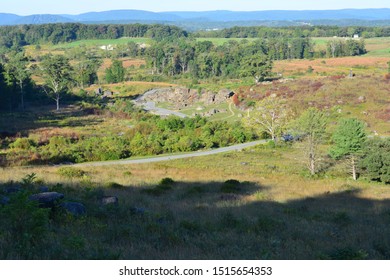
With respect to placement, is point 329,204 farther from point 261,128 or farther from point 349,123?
point 261,128

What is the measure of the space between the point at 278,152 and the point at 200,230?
1454 inches

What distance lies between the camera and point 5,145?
47.7 metres

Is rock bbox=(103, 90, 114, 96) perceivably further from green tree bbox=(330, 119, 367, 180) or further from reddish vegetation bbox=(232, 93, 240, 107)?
green tree bbox=(330, 119, 367, 180)

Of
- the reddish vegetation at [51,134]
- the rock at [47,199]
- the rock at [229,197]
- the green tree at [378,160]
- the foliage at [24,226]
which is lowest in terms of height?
the reddish vegetation at [51,134]

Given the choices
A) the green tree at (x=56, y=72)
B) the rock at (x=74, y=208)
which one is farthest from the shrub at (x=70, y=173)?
the green tree at (x=56, y=72)

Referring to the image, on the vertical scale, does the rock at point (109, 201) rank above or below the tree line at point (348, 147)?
above

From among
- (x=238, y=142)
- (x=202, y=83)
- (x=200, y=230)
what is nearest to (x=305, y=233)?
(x=200, y=230)

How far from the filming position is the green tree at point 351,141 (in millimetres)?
35969

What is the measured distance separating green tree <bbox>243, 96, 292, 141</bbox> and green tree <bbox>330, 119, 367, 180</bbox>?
17.0 meters

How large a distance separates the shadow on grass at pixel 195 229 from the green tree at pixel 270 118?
106 feet

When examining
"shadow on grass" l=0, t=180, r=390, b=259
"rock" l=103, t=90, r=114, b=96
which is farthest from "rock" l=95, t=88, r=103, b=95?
"shadow on grass" l=0, t=180, r=390, b=259

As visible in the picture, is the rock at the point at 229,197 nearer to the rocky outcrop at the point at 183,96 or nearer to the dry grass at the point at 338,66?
the rocky outcrop at the point at 183,96

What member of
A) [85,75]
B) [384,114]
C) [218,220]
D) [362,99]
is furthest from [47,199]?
[85,75]

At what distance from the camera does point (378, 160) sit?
33.5 metres
